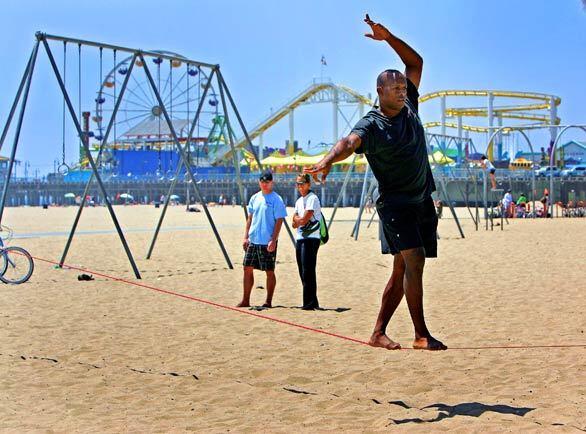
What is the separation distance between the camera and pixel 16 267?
1195 cm

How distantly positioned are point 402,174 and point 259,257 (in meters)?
3.86

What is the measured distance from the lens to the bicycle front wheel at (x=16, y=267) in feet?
37.2

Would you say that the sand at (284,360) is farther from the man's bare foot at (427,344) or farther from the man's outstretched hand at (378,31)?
the man's outstretched hand at (378,31)

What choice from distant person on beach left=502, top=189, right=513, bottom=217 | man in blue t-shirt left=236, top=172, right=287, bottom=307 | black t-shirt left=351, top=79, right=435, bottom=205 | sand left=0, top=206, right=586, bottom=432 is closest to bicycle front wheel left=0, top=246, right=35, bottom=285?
sand left=0, top=206, right=586, bottom=432

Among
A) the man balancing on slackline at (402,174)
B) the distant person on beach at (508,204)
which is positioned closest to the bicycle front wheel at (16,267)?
the man balancing on slackline at (402,174)

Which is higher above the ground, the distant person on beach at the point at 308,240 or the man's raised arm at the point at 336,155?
the man's raised arm at the point at 336,155

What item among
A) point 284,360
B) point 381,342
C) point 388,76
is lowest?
point 284,360

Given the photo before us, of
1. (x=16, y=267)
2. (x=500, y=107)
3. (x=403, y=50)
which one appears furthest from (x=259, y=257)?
(x=500, y=107)

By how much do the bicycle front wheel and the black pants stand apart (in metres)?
4.05

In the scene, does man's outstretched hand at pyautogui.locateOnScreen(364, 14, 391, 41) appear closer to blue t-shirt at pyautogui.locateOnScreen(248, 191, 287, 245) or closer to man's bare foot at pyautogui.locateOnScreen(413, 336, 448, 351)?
man's bare foot at pyautogui.locateOnScreen(413, 336, 448, 351)

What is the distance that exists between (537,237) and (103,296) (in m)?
13.3

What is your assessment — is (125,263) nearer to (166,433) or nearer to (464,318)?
(464,318)

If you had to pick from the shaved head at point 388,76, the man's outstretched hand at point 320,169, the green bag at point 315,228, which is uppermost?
the shaved head at point 388,76

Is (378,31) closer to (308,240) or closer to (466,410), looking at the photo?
(466,410)
